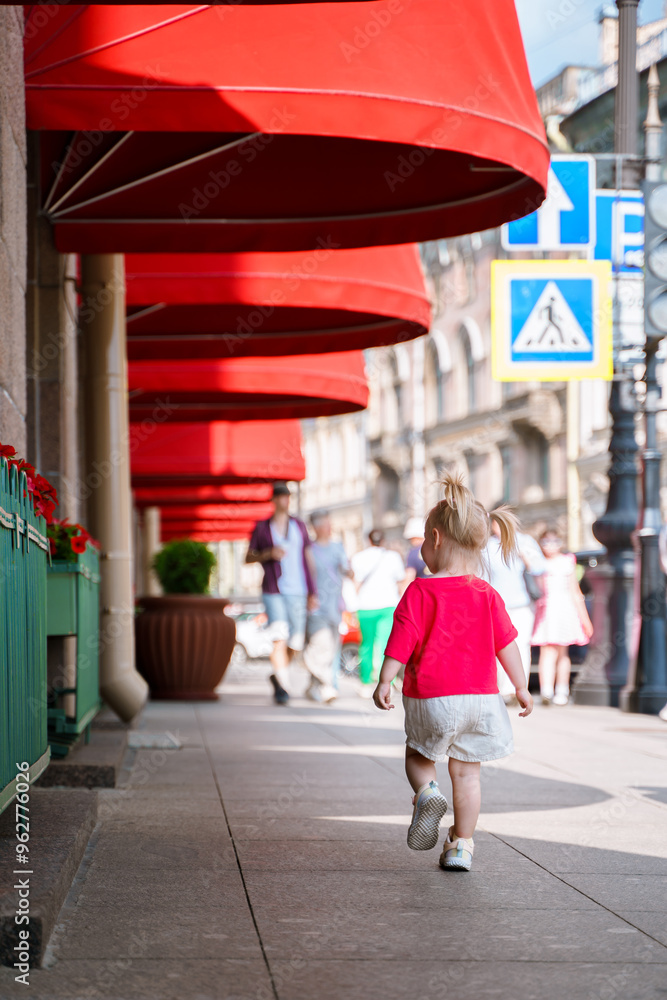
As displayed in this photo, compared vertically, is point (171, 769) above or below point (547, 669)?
above

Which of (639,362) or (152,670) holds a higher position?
(639,362)

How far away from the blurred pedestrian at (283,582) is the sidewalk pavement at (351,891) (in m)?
Answer: 5.01

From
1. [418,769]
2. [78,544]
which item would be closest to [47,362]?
[78,544]

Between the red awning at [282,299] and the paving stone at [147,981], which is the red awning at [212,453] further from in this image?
the paving stone at [147,981]

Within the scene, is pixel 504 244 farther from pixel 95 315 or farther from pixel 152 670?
pixel 152 670

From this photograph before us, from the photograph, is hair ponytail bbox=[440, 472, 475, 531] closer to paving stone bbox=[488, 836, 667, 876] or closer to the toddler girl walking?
the toddler girl walking

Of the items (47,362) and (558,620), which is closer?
(47,362)

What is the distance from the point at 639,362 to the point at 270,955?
9.39 metres

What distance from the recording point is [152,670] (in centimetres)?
1336

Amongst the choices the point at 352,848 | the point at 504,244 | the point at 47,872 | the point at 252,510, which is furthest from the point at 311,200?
the point at 252,510

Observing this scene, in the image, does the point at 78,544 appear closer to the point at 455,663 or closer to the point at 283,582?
the point at 455,663

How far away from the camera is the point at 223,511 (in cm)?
3086

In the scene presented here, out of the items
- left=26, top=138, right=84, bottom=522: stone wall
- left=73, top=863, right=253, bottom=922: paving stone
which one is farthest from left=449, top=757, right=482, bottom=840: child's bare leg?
left=26, top=138, right=84, bottom=522: stone wall

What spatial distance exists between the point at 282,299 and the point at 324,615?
4.03 m
